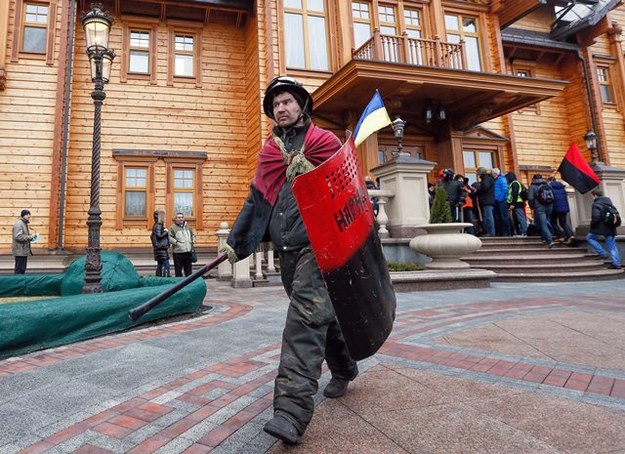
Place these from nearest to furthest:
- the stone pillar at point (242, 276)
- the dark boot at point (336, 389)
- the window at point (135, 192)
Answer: the dark boot at point (336, 389) → the stone pillar at point (242, 276) → the window at point (135, 192)

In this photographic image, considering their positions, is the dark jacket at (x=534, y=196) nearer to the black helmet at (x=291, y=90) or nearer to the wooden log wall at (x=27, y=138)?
the black helmet at (x=291, y=90)

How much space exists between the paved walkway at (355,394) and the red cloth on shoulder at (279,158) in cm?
121

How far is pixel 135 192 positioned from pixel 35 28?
5.38m

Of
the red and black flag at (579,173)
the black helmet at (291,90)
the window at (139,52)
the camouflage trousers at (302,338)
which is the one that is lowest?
the camouflage trousers at (302,338)

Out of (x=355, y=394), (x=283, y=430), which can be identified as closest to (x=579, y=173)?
(x=355, y=394)

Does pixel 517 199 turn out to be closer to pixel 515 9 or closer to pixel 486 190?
pixel 486 190

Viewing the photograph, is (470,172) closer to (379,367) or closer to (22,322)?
(379,367)

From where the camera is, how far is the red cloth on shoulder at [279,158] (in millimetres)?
2195

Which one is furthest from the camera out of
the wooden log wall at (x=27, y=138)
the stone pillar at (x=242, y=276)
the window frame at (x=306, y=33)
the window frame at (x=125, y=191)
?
the window frame at (x=306, y=33)

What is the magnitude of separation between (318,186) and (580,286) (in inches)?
304

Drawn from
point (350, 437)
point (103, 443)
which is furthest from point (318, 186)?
point (103, 443)

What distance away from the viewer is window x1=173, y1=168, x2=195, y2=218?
40.4ft

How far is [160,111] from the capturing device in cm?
1236

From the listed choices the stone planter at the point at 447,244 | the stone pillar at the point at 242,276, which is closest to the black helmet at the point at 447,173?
the stone planter at the point at 447,244
